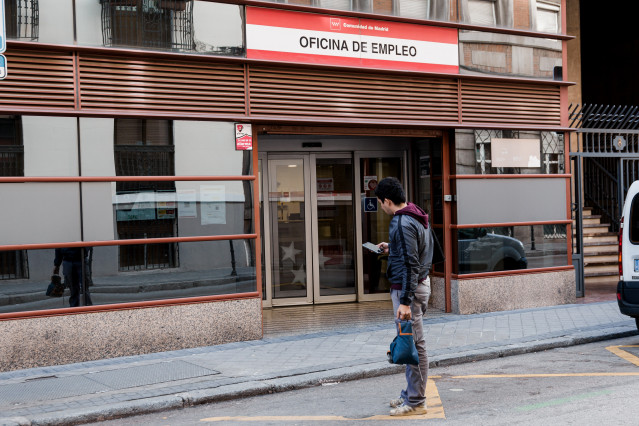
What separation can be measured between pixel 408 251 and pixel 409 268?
0.13 metres

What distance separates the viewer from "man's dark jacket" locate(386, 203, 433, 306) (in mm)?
6152

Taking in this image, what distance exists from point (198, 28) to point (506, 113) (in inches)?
202

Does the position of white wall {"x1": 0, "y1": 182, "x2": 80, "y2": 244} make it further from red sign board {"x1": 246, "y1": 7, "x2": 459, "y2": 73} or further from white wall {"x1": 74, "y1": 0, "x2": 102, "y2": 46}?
red sign board {"x1": 246, "y1": 7, "x2": 459, "y2": 73}

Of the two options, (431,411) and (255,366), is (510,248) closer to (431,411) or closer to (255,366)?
(255,366)

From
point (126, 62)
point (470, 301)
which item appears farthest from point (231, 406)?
point (470, 301)

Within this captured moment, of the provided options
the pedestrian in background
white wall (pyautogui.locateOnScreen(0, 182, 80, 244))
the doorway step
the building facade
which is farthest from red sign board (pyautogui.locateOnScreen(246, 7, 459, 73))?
the doorway step

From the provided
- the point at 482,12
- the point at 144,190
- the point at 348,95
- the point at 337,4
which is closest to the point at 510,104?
the point at 482,12

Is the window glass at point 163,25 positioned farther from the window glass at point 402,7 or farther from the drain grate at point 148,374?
the drain grate at point 148,374

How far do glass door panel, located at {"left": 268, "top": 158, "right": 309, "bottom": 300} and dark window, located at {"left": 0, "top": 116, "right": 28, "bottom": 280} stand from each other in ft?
15.4

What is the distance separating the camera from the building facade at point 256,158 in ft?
28.7

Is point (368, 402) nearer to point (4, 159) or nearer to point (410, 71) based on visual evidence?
point (4, 159)

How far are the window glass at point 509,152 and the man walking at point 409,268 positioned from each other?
5605mm

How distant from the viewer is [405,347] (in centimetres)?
607

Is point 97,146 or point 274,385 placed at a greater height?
point 97,146
